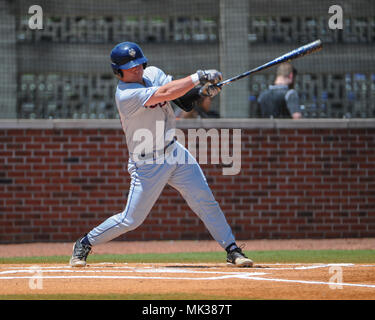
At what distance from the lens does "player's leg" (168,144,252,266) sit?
7727mm

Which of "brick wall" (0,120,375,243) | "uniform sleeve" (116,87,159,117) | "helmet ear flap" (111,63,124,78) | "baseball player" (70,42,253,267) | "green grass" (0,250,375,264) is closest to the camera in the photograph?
"uniform sleeve" (116,87,159,117)

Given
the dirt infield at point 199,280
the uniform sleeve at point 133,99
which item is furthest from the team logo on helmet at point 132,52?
the dirt infield at point 199,280

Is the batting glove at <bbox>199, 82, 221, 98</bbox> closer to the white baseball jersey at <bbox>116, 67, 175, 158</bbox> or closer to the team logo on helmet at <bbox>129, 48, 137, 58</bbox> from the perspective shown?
the white baseball jersey at <bbox>116, 67, 175, 158</bbox>

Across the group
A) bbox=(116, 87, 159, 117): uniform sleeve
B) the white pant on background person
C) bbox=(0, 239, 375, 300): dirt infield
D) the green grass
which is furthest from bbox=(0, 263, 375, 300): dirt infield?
bbox=(116, 87, 159, 117): uniform sleeve

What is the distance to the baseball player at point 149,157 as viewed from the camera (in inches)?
296

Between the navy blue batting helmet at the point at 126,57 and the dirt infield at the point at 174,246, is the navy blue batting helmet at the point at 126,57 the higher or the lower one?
the higher one

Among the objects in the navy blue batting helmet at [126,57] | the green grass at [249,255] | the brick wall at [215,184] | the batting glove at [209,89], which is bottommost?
the green grass at [249,255]

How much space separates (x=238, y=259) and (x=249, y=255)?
207cm

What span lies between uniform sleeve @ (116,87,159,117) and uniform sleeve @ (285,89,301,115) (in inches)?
189

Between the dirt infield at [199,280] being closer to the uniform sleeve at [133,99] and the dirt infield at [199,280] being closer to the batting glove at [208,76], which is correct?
A: the uniform sleeve at [133,99]

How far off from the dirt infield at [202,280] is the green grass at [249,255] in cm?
76

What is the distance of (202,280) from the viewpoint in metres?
6.81
